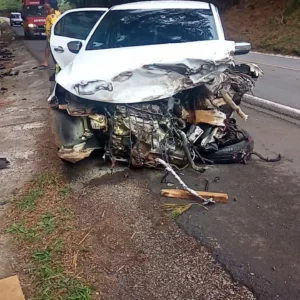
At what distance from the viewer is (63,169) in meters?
5.60

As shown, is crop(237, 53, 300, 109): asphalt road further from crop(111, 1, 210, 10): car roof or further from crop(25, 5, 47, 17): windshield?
crop(25, 5, 47, 17): windshield

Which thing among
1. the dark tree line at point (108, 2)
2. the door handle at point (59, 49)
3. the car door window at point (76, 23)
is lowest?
the dark tree line at point (108, 2)

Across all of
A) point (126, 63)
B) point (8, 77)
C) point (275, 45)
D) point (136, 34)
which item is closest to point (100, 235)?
point (126, 63)

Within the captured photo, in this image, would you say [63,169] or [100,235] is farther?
[63,169]

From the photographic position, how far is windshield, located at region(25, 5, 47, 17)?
28.2m

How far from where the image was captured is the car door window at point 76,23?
979 centimetres

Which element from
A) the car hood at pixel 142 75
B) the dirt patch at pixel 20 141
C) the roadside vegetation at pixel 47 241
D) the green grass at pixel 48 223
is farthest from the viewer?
the car hood at pixel 142 75

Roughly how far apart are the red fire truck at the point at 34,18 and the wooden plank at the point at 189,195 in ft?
83.6

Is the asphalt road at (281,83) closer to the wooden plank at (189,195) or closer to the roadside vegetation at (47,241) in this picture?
the wooden plank at (189,195)

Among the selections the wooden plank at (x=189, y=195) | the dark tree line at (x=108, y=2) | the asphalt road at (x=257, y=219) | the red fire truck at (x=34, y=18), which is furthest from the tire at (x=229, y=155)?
the dark tree line at (x=108, y=2)

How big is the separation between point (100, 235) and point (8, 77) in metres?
11.7

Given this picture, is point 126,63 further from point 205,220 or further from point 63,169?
point 205,220

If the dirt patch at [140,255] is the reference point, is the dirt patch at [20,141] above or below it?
below

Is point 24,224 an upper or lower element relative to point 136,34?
lower
